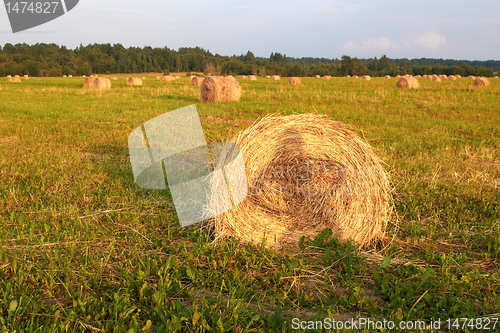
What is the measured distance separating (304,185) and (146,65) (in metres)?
103

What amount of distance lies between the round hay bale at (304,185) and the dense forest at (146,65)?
73033 mm

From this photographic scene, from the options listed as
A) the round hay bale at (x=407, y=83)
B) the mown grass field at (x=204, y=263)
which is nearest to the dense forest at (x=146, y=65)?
the round hay bale at (x=407, y=83)

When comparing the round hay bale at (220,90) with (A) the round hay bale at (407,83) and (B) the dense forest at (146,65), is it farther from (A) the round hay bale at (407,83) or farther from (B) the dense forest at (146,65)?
(B) the dense forest at (146,65)

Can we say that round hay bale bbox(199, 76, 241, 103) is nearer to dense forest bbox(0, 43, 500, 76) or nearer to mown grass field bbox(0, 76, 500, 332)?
mown grass field bbox(0, 76, 500, 332)

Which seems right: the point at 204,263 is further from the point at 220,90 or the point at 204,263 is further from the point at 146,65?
the point at 146,65

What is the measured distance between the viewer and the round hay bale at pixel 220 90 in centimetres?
1504

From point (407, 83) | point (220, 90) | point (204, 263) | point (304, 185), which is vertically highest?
point (407, 83)

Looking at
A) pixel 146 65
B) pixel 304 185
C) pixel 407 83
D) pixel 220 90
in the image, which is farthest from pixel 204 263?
pixel 146 65

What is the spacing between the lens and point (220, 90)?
15008mm

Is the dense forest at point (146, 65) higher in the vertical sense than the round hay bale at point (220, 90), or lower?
higher

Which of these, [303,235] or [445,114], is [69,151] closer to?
[303,235]

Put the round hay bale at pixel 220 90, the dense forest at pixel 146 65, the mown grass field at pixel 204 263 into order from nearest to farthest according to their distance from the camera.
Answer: the mown grass field at pixel 204 263, the round hay bale at pixel 220 90, the dense forest at pixel 146 65

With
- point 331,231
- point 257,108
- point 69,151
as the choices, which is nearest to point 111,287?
point 331,231

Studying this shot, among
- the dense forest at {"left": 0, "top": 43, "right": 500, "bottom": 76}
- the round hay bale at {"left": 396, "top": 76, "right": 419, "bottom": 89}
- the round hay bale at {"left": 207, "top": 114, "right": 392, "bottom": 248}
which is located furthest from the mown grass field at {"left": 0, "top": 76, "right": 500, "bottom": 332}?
the dense forest at {"left": 0, "top": 43, "right": 500, "bottom": 76}
